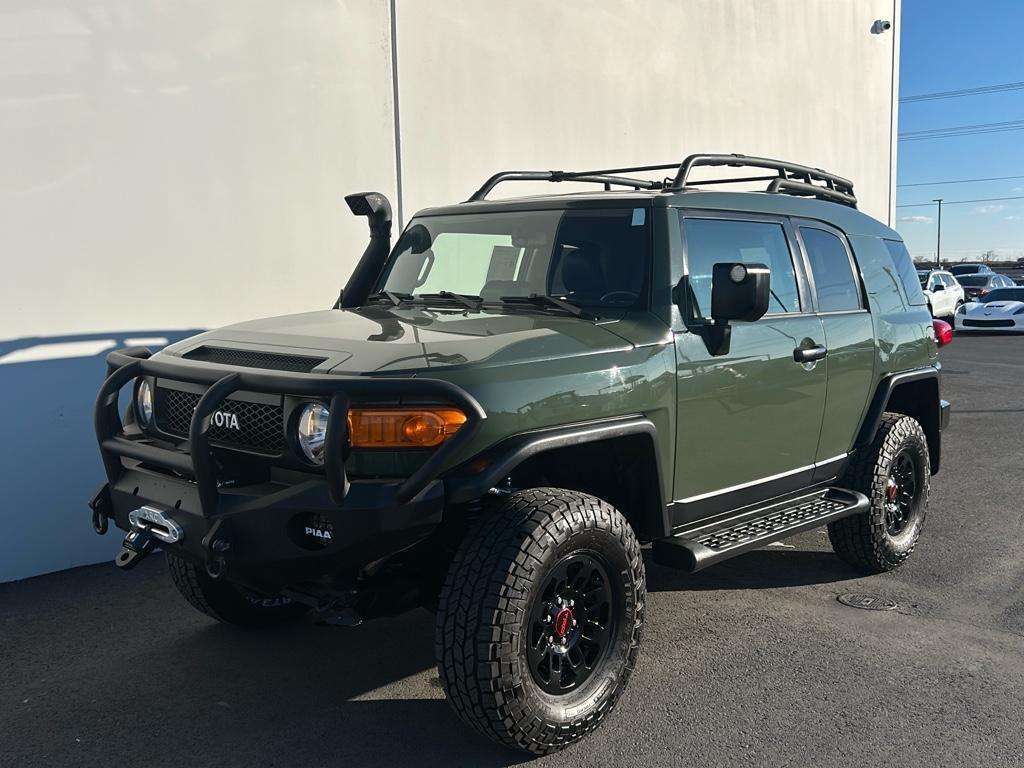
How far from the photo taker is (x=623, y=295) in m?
4.16

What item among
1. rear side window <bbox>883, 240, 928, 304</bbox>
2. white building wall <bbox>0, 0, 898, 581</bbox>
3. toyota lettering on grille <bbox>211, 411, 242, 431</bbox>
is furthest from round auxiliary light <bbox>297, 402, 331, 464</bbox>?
rear side window <bbox>883, 240, 928, 304</bbox>

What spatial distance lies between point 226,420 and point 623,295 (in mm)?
1739

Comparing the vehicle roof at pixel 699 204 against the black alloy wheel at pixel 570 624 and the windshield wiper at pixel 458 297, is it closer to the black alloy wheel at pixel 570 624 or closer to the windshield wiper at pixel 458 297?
the windshield wiper at pixel 458 297

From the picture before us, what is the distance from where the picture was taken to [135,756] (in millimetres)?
3539

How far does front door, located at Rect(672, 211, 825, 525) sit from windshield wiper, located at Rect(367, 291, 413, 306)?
144 cm

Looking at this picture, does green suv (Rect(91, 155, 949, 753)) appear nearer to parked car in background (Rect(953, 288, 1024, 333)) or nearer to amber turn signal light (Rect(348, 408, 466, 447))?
amber turn signal light (Rect(348, 408, 466, 447))

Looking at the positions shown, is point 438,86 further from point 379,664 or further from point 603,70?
point 379,664

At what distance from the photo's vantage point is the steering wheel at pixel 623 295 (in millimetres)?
4133

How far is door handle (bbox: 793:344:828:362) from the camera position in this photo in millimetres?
4676

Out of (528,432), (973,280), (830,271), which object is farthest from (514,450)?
(973,280)

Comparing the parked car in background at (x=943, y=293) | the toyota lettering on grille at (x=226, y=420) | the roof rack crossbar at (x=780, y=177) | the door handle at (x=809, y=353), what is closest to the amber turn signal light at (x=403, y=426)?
the toyota lettering on grille at (x=226, y=420)

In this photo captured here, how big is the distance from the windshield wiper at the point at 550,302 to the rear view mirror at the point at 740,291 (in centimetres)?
52

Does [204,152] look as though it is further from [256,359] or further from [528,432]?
[528,432]

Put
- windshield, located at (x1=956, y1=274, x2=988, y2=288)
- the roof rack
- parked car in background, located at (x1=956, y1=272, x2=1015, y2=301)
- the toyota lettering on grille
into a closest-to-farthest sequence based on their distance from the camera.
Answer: the toyota lettering on grille, the roof rack, parked car in background, located at (x1=956, y1=272, x2=1015, y2=301), windshield, located at (x1=956, y1=274, x2=988, y2=288)
